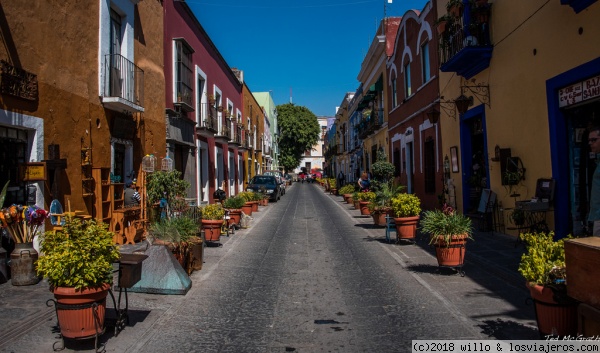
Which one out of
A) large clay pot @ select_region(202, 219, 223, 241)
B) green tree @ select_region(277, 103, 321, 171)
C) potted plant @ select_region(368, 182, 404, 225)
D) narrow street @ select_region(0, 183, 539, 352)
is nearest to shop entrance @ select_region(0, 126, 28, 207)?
narrow street @ select_region(0, 183, 539, 352)

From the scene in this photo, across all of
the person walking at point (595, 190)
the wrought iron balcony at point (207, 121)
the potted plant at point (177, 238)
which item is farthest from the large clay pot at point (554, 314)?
the wrought iron balcony at point (207, 121)

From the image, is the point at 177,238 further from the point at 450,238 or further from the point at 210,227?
the point at 450,238

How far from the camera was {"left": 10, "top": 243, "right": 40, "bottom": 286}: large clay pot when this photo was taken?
638cm

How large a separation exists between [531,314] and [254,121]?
32.1 metres

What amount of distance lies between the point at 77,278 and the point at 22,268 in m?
3.13

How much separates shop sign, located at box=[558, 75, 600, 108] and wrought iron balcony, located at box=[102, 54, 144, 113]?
338 inches

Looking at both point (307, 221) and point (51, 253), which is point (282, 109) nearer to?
point (307, 221)

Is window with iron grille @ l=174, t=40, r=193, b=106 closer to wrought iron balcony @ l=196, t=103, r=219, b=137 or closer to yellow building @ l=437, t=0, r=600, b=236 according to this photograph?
wrought iron balcony @ l=196, t=103, r=219, b=137

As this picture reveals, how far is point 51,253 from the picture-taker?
4.17 meters

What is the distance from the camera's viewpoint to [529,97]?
8922 mm

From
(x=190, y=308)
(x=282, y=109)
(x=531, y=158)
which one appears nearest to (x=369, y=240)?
(x=531, y=158)

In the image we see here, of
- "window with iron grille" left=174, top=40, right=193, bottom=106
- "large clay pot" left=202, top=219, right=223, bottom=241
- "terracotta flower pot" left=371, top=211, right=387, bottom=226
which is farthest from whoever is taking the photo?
"window with iron grille" left=174, top=40, right=193, bottom=106

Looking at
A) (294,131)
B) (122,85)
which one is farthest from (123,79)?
(294,131)

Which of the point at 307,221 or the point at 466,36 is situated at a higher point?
the point at 466,36
